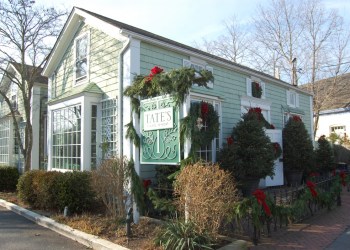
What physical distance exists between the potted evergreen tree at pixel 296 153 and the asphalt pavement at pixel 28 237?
360 inches

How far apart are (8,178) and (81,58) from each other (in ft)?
18.2

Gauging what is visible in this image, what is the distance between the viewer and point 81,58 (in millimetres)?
11461

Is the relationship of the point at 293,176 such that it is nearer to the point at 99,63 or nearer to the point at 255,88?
the point at 255,88

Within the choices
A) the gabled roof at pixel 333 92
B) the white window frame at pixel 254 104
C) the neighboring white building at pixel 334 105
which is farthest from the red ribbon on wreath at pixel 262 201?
the gabled roof at pixel 333 92

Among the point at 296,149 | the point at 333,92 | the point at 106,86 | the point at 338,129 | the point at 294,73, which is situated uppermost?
the point at 294,73

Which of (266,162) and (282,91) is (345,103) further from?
(266,162)

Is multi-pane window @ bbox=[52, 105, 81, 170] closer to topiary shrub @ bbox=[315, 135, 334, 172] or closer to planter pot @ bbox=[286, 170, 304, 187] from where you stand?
planter pot @ bbox=[286, 170, 304, 187]

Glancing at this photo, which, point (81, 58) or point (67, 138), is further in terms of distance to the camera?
point (81, 58)

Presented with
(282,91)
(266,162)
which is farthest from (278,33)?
(266,162)

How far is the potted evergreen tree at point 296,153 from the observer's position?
13281 mm

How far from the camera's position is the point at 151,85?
7098 millimetres

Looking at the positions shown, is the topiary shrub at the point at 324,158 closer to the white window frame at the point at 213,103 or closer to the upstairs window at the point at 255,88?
the upstairs window at the point at 255,88

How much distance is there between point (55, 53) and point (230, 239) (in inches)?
367

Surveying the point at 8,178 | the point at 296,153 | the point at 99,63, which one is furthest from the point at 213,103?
the point at 8,178
